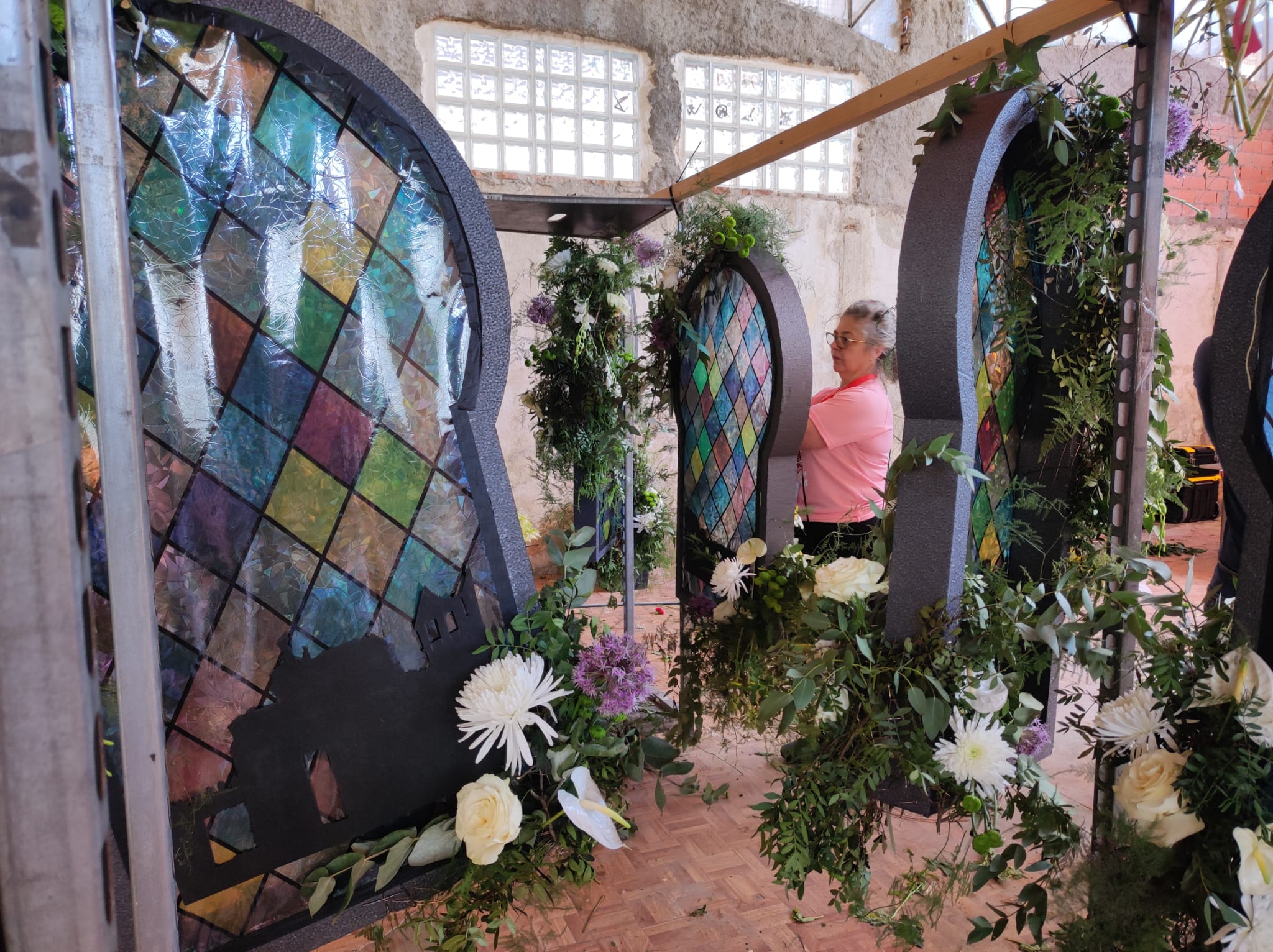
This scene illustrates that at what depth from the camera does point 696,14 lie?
6285 millimetres

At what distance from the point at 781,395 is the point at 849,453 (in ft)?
1.16

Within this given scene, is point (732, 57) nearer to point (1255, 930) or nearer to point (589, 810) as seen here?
point (589, 810)

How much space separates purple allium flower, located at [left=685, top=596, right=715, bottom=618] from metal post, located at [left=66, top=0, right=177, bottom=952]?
2519 millimetres

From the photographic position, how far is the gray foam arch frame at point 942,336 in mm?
1581

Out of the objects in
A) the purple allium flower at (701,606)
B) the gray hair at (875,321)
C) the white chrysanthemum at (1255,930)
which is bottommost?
the purple allium flower at (701,606)

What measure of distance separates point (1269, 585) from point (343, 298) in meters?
1.53

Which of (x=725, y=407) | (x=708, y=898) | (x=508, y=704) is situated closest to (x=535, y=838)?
(x=508, y=704)

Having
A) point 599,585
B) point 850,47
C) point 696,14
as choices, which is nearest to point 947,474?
point 599,585

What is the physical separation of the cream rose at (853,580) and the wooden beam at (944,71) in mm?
995

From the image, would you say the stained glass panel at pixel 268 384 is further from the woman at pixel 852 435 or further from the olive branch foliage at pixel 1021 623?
the woman at pixel 852 435

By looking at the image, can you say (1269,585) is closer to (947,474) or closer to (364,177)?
(947,474)

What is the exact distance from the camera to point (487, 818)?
1259 millimetres

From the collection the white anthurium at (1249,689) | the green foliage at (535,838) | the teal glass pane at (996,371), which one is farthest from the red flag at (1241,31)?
the green foliage at (535,838)

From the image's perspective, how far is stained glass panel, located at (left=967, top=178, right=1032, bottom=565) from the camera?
1.83 m
